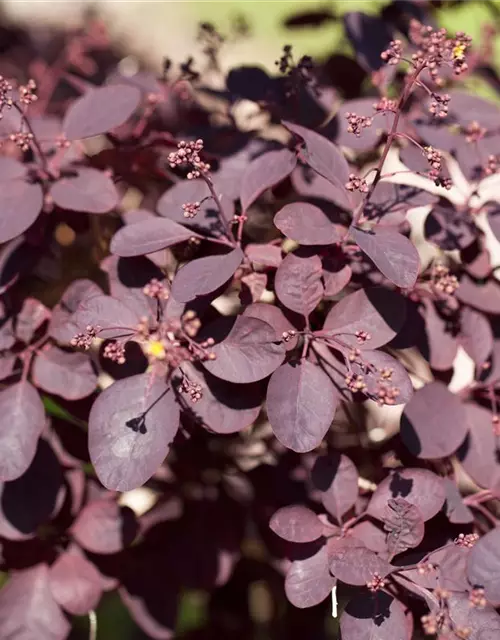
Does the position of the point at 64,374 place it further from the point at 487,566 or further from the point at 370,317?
the point at 487,566

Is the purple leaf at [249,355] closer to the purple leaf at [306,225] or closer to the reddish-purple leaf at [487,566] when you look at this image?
the purple leaf at [306,225]

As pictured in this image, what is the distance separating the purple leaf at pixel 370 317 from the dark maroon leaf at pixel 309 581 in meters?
0.25

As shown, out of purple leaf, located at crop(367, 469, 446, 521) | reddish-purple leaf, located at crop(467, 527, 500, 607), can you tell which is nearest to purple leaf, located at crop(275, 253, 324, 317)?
purple leaf, located at crop(367, 469, 446, 521)

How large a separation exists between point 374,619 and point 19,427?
46 cm

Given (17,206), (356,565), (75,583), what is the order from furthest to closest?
(75,583), (17,206), (356,565)

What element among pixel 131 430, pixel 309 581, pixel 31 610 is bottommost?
pixel 31 610

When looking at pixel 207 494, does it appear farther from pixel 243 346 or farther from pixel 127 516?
pixel 243 346

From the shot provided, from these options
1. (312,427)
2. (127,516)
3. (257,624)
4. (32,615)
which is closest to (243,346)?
(312,427)

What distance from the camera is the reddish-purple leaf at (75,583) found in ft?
3.20

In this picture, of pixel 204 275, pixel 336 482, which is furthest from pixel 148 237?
pixel 336 482

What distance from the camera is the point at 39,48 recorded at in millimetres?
1944

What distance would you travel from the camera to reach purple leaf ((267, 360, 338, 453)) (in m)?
0.75

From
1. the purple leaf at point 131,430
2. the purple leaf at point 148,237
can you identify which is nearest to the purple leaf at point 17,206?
the purple leaf at point 148,237

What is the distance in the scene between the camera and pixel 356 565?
764 mm
